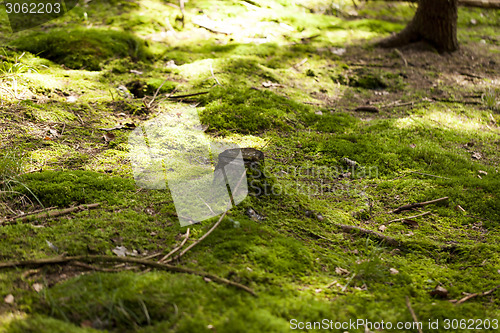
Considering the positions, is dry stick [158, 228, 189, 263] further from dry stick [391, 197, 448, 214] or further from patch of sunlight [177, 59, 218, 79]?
patch of sunlight [177, 59, 218, 79]

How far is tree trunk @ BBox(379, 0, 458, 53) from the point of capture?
7.53 metres

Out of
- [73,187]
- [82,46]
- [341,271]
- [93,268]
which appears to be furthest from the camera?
[82,46]

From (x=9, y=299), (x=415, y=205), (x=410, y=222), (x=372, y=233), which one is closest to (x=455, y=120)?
(x=415, y=205)

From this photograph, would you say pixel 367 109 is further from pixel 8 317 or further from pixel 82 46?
pixel 8 317

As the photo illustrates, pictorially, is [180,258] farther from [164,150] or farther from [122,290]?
[164,150]

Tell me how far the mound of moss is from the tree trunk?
577 cm

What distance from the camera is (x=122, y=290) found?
6.92 feet

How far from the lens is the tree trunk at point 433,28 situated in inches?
296

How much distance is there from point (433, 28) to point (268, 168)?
6.35 meters

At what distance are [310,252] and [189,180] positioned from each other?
4.63ft

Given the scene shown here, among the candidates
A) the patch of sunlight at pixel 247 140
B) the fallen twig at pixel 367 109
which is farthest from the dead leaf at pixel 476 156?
the patch of sunlight at pixel 247 140

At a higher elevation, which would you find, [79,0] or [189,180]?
[79,0]

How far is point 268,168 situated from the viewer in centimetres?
404

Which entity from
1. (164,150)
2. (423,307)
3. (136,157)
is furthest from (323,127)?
(423,307)
